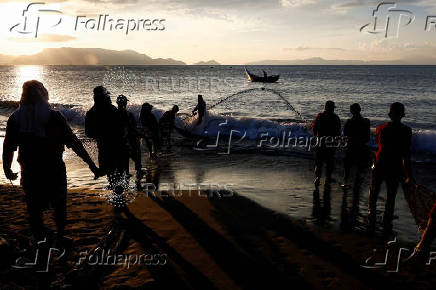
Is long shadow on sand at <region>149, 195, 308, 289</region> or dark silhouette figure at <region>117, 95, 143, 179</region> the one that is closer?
long shadow on sand at <region>149, 195, 308, 289</region>

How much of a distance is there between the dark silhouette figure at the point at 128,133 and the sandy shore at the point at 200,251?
1.28m

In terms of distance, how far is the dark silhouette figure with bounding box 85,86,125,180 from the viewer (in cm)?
650

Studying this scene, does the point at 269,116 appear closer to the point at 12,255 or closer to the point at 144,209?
the point at 144,209

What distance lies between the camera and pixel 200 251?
561cm

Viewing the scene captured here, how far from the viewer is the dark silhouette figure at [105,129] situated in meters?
6.50

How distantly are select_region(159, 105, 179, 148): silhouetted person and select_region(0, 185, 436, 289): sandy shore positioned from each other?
7.04 m

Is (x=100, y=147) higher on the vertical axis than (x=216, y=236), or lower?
higher

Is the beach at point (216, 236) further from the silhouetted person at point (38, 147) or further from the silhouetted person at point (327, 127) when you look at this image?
the silhouetted person at point (327, 127)

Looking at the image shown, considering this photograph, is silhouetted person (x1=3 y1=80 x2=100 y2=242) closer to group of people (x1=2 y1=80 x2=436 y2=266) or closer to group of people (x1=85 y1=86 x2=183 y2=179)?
group of people (x1=2 y1=80 x2=436 y2=266)

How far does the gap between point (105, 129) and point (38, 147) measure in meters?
2.11

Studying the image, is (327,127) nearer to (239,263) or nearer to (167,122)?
(239,263)

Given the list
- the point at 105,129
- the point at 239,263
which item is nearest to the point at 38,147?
the point at 105,129

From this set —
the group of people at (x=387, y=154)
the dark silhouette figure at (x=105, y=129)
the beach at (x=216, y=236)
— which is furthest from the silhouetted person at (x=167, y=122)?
the dark silhouette figure at (x=105, y=129)

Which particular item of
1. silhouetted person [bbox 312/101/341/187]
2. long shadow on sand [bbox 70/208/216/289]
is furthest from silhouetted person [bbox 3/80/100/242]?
silhouetted person [bbox 312/101/341/187]
